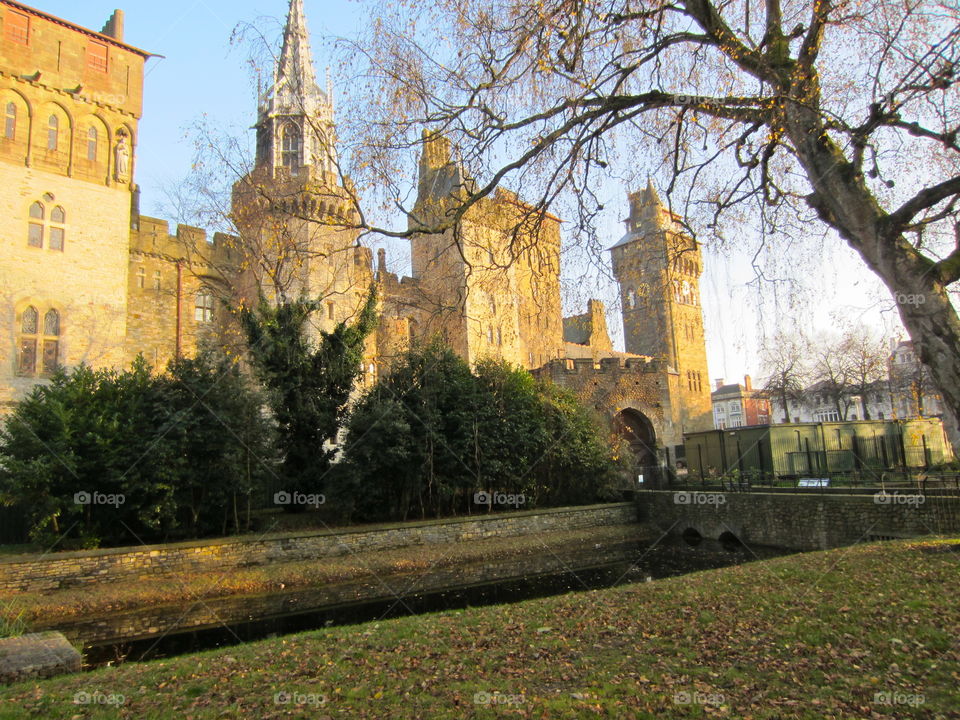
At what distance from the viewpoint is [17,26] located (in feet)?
75.1

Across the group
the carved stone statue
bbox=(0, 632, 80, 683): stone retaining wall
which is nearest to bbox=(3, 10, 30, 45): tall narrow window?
the carved stone statue

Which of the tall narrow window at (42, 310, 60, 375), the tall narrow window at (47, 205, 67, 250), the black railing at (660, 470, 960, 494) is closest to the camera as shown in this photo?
the black railing at (660, 470, 960, 494)

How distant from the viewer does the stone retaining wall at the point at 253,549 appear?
12.1 meters

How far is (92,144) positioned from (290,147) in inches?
312

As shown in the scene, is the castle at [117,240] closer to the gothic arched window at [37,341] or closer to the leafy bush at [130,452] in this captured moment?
the gothic arched window at [37,341]

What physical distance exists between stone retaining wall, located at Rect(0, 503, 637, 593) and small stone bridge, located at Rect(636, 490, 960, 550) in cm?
284

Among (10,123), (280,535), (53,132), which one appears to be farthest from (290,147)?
(280,535)

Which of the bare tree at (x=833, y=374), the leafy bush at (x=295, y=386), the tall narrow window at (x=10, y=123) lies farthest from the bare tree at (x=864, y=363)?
the tall narrow window at (x=10, y=123)

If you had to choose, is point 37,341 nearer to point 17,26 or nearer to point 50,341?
point 50,341

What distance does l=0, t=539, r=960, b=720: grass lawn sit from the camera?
453 centimetres

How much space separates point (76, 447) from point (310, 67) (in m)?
21.4

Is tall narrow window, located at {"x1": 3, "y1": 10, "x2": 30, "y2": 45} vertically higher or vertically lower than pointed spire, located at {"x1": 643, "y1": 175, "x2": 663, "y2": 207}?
higher

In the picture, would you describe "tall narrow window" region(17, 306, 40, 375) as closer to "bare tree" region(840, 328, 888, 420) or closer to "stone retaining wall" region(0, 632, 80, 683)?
"stone retaining wall" region(0, 632, 80, 683)

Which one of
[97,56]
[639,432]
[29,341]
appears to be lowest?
[639,432]
